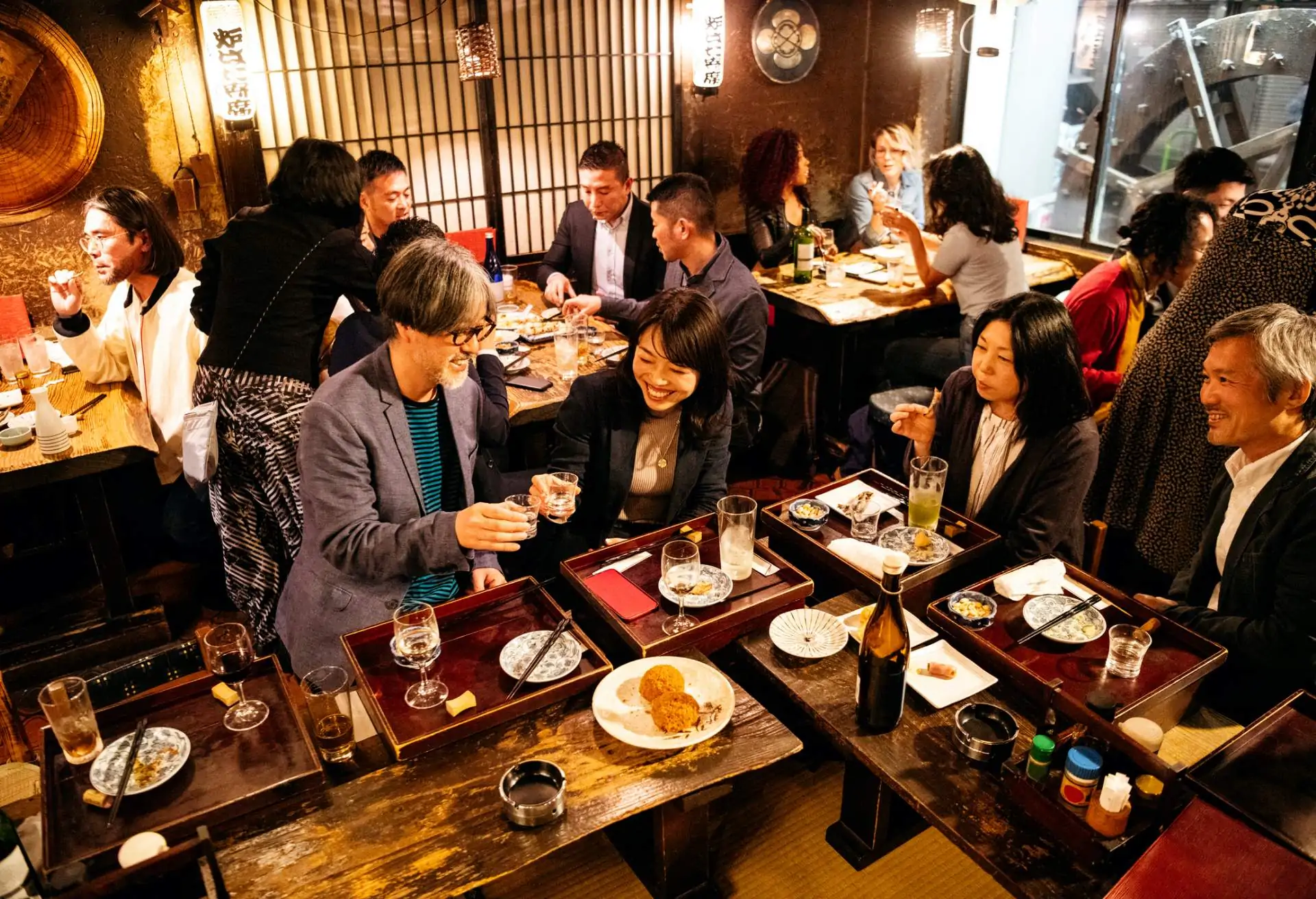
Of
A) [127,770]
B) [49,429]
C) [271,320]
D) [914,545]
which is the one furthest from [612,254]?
[127,770]

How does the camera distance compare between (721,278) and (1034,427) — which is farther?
(721,278)

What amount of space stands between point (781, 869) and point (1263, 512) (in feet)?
5.75

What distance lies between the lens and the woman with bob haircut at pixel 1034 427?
2861mm

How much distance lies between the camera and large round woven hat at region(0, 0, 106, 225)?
453cm

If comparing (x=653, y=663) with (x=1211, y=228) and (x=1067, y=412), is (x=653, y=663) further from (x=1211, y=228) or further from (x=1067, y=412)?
(x=1211, y=228)

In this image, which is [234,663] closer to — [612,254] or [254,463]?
[254,463]

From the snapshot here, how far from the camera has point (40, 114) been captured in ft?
15.4

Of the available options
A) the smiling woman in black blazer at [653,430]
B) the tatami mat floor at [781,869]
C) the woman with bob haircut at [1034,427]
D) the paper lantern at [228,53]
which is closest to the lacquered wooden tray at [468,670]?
the smiling woman in black blazer at [653,430]

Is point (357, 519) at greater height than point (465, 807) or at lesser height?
greater

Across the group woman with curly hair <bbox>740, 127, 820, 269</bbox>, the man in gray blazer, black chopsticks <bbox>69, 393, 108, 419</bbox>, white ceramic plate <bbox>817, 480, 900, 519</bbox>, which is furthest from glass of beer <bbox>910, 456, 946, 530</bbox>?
black chopsticks <bbox>69, 393, 108, 419</bbox>

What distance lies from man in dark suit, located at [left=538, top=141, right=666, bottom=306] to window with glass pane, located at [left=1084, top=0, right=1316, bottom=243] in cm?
356

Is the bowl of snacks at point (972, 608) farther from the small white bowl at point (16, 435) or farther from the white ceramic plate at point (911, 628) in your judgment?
the small white bowl at point (16, 435)

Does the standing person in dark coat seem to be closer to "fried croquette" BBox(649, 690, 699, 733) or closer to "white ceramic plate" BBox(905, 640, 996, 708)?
"white ceramic plate" BBox(905, 640, 996, 708)

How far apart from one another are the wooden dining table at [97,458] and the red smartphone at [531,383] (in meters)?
1.53
